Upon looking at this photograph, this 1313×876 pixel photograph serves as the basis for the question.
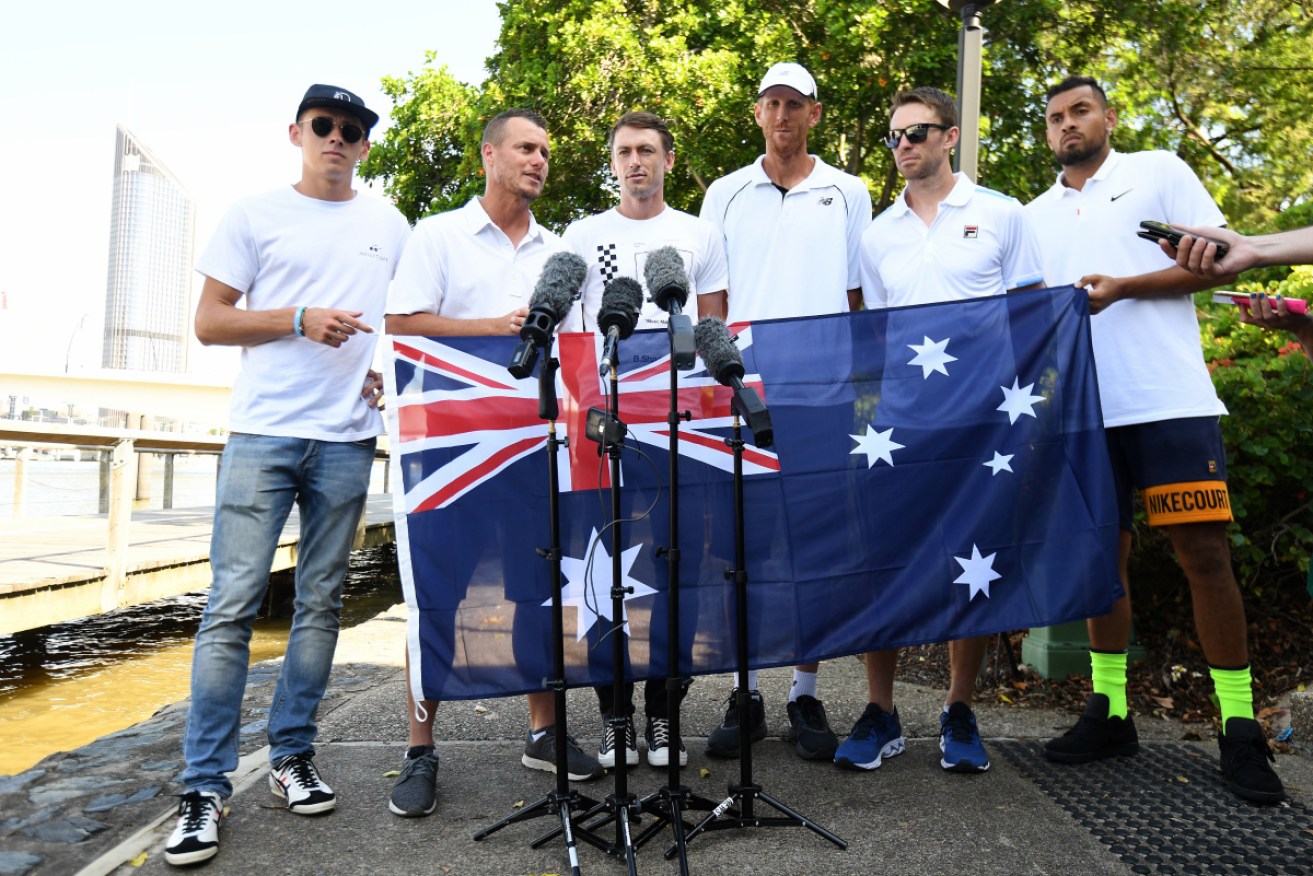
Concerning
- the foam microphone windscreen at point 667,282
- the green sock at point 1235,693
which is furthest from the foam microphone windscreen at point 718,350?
the green sock at point 1235,693

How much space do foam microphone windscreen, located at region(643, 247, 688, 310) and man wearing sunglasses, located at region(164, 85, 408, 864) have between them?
3.58 ft

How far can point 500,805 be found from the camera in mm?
3605

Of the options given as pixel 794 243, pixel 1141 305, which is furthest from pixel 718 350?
pixel 1141 305

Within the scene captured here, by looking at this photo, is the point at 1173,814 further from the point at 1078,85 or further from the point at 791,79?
the point at 791,79

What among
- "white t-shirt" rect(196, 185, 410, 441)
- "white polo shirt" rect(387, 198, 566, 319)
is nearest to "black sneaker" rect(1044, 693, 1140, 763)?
"white polo shirt" rect(387, 198, 566, 319)

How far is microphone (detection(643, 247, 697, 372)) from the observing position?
9.48 feet

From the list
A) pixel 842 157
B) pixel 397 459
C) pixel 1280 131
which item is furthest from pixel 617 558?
pixel 1280 131

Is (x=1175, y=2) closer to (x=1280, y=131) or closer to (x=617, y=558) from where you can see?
(x=1280, y=131)

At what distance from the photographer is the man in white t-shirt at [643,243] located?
4043 mm

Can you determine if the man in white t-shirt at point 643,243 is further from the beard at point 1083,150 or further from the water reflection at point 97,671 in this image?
the water reflection at point 97,671

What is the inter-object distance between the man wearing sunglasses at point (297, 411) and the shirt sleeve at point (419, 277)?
0.07 meters

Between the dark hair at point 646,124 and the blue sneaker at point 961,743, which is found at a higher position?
the dark hair at point 646,124

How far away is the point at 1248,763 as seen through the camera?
12.2 ft

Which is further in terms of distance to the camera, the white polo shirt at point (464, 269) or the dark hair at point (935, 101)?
the dark hair at point (935, 101)
